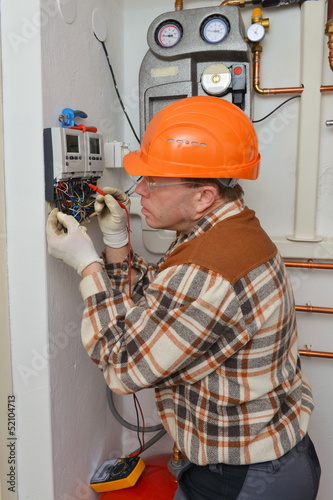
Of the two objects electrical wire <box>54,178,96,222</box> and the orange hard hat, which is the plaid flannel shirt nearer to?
the orange hard hat

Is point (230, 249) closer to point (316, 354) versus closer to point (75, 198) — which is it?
point (75, 198)

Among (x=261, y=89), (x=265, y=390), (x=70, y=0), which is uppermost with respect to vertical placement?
(x=70, y=0)

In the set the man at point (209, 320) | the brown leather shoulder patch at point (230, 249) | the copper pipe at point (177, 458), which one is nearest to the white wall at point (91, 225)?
the man at point (209, 320)

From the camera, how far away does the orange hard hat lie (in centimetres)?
90

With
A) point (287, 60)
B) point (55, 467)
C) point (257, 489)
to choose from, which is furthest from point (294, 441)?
point (287, 60)

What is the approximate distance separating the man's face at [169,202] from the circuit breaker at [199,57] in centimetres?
47

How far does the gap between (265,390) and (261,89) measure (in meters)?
0.95

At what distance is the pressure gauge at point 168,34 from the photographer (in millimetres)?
1297

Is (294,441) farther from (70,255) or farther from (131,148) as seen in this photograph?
(131,148)

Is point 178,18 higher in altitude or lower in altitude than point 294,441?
higher

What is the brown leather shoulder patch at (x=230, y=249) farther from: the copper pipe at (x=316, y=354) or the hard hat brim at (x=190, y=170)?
the copper pipe at (x=316, y=354)

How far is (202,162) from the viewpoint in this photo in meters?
0.90

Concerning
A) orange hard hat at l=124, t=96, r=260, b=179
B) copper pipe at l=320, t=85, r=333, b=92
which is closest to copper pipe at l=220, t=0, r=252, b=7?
copper pipe at l=320, t=85, r=333, b=92

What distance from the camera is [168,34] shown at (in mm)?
1303
